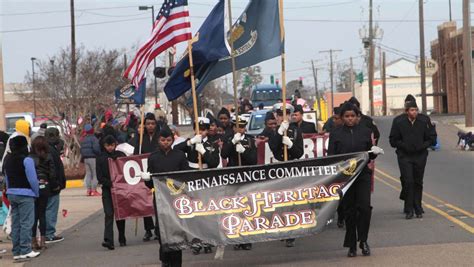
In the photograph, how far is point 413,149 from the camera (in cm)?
1344

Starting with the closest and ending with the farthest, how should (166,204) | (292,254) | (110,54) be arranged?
(166,204) → (292,254) → (110,54)

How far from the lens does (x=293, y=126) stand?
463 inches

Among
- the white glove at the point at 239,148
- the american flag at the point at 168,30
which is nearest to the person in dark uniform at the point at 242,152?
the white glove at the point at 239,148

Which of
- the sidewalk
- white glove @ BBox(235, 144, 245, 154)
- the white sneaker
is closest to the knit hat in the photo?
the white sneaker

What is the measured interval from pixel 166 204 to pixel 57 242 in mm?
4723

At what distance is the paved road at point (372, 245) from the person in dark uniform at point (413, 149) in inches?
13.3

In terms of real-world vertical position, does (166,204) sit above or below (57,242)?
above

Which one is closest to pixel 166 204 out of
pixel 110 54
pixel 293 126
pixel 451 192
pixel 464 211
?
pixel 293 126

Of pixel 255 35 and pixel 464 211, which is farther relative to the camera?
pixel 464 211

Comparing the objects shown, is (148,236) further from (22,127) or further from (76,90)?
(76,90)

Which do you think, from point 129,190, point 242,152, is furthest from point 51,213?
point 242,152

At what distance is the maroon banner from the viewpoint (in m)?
12.4

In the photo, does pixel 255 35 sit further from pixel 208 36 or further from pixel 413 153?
pixel 413 153

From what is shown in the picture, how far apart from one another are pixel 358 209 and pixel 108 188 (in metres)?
4.15
